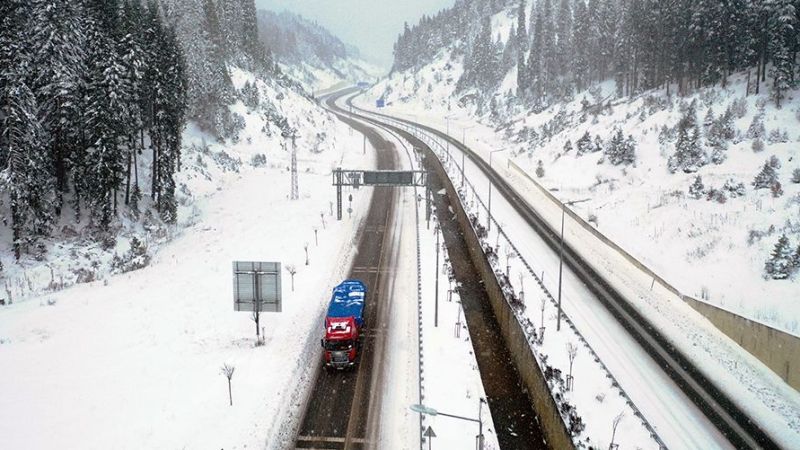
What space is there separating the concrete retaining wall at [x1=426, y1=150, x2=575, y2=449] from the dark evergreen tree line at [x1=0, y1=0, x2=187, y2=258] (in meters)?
32.6

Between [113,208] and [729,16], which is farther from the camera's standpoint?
[729,16]

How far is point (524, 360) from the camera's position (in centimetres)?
3475

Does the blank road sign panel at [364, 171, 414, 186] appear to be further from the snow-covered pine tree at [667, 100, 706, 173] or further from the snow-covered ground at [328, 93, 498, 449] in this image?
the snow-covered pine tree at [667, 100, 706, 173]

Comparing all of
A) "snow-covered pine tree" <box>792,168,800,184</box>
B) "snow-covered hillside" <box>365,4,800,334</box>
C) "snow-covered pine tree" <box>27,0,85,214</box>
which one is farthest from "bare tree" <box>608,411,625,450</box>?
"snow-covered pine tree" <box>27,0,85,214</box>

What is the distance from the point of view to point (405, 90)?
7505 inches

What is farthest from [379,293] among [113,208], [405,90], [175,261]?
[405,90]

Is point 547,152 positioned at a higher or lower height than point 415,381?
higher

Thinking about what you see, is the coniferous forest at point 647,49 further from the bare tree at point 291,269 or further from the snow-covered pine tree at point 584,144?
the bare tree at point 291,269

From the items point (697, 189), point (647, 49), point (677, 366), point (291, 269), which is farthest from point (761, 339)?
point (647, 49)

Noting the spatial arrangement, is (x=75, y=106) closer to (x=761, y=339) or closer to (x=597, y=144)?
(x=761, y=339)

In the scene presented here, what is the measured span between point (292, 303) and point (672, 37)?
237 ft

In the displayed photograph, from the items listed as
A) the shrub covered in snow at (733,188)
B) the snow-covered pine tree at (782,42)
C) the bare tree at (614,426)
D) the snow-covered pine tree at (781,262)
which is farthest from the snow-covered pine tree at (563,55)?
the bare tree at (614,426)

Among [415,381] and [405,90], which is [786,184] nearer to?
[415,381]

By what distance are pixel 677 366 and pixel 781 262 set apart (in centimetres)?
1211
